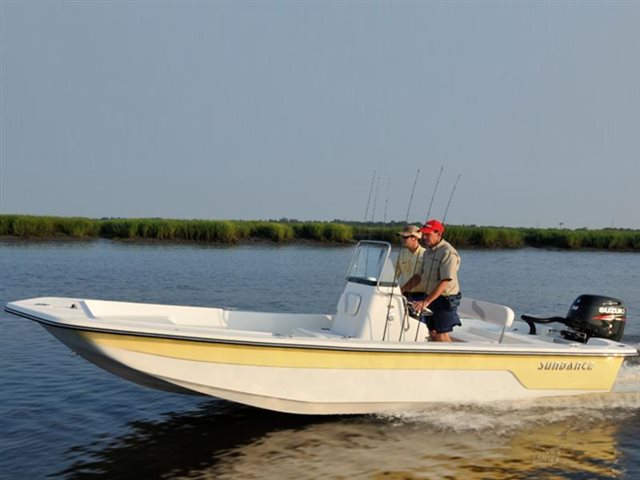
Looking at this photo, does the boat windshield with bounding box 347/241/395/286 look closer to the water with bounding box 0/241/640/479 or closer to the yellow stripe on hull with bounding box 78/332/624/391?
the yellow stripe on hull with bounding box 78/332/624/391

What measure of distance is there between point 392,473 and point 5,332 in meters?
7.80

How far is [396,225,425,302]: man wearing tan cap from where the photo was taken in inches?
326

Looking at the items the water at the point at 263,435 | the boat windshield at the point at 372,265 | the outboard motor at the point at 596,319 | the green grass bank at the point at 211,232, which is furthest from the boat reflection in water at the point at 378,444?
the green grass bank at the point at 211,232

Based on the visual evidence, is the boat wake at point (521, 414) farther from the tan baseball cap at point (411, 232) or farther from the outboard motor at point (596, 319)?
the tan baseball cap at point (411, 232)

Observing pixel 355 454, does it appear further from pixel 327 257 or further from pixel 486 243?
pixel 486 243

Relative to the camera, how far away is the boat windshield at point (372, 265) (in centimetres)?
788

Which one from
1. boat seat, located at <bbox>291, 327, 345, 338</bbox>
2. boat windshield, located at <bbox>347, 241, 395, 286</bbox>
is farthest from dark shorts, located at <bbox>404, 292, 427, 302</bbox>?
boat seat, located at <bbox>291, 327, 345, 338</bbox>

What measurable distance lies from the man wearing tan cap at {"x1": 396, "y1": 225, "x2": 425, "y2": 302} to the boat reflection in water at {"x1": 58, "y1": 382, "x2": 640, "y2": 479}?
1.33 meters

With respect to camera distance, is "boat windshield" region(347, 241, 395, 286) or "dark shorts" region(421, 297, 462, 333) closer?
"boat windshield" region(347, 241, 395, 286)

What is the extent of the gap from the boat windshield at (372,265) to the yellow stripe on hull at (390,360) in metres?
0.93

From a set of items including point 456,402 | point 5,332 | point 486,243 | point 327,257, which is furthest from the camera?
point 486,243

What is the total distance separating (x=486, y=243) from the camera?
1592 inches

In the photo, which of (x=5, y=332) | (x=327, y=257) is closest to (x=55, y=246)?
(x=327, y=257)

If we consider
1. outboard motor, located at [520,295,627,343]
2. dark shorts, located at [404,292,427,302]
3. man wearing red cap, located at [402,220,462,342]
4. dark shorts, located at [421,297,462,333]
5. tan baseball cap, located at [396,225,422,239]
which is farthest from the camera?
outboard motor, located at [520,295,627,343]
